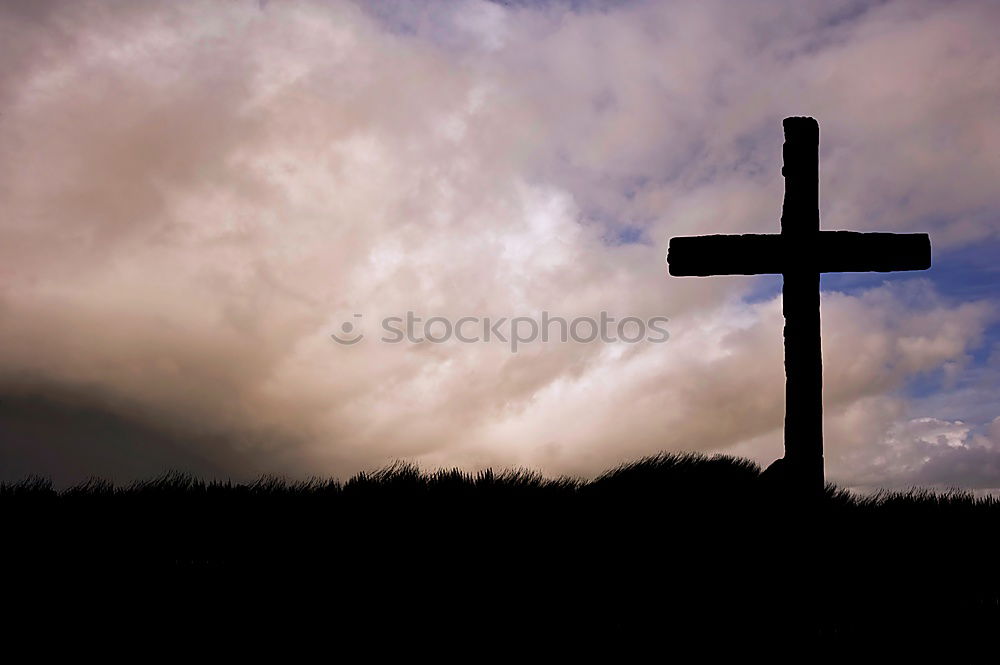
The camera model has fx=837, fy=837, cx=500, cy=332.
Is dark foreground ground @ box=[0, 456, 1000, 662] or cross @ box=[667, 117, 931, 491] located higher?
cross @ box=[667, 117, 931, 491]

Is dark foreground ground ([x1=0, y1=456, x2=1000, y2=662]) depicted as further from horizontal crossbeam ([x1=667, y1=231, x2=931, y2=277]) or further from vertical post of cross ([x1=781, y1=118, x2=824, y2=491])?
horizontal crossbeam ([x1=667, y1=231, x2=931, y2=277])

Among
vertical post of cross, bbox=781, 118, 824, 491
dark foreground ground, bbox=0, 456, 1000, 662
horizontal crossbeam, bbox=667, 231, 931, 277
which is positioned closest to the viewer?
dark foreground ground, bbox=0, 456, 1000, 662

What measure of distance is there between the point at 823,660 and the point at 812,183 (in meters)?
4.84

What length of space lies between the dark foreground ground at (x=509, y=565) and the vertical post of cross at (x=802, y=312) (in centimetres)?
47

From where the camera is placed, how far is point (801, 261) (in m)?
8.55

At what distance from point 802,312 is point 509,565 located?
394 cm

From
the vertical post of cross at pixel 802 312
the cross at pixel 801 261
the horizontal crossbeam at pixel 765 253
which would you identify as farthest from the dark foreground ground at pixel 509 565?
the horizontal crossbeam at pixel 765 253

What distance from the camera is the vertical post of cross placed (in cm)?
840

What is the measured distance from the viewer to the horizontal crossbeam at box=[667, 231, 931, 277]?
8.54 meters

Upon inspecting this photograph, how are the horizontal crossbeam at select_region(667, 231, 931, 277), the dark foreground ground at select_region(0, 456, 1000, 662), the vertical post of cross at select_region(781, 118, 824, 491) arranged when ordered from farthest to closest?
the horizontal crossbeam at select_region(667, 231, 931, 277) → the vertical post of cross at select_region(781, 118, 824, 491) → the dark foreground ground at select_region(0, 456, 1000, 662)

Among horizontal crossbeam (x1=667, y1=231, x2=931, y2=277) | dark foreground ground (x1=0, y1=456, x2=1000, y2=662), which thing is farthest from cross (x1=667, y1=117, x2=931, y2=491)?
dark foreground ground (x1=0, y1=456, x2=1000, y2=662)

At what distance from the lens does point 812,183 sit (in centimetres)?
873

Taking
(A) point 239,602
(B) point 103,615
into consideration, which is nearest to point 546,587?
(A) point 239,602

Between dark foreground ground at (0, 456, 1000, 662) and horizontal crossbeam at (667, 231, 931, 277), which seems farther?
horizontal crossbeam at (667, 231, 931, 277)
